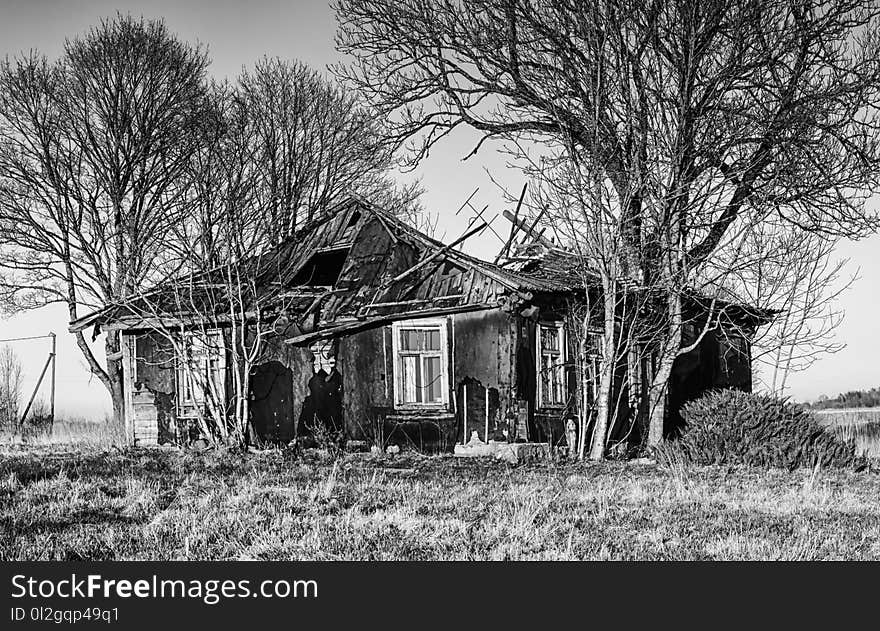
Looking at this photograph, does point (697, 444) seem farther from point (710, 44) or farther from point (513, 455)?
point (710, 44)

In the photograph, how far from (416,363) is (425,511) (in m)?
8.84

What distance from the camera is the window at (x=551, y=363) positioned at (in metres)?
18.1

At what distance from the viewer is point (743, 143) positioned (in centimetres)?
1912

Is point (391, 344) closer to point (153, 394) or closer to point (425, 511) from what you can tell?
point (153, 394)

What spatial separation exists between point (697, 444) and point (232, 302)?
333 inches

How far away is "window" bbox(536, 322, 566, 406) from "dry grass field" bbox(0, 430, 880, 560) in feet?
10.5

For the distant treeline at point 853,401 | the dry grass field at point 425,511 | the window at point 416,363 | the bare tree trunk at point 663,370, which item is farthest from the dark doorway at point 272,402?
the distant treeline at point 853,401

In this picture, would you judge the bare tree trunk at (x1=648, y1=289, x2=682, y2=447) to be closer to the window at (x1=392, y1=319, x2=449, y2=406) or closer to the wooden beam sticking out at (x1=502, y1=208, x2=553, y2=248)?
the wooden beam sticking out at (x1=502, y1=208, x2=553, y2=248)

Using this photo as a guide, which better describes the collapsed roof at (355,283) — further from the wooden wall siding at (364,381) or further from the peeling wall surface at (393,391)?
the peeling wall surface at (393,391)

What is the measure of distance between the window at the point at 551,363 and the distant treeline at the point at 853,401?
79.5 feet

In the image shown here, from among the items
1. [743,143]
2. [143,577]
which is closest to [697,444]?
[743,143]

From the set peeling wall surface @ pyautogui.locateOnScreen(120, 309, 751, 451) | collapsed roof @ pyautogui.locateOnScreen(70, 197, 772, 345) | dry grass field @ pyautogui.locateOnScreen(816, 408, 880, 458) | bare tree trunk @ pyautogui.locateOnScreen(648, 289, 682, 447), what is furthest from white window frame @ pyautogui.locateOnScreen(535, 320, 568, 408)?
dry grass field @ pyautogui.locateOnScreen(816, 408, 880, 458)

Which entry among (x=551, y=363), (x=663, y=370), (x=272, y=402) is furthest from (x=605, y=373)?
(x=272, y=402)

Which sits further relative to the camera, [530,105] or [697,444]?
[530,105]
